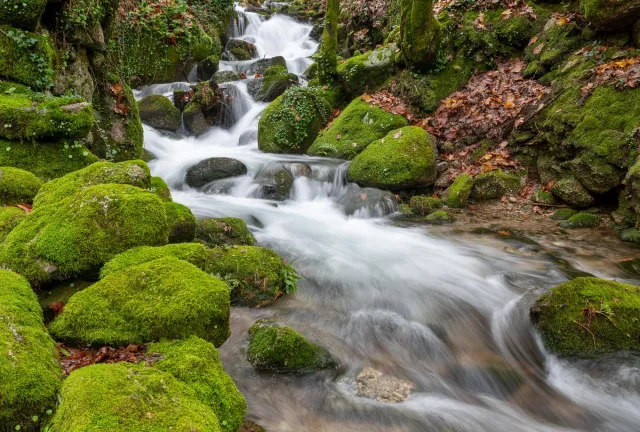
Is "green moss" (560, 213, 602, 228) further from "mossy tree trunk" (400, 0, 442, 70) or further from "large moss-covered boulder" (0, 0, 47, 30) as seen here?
"large moss-covered boulder" (0, 0, 47, 30)

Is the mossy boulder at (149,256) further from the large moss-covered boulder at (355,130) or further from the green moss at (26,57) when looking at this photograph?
the large moss-covered boulder at (355,130)

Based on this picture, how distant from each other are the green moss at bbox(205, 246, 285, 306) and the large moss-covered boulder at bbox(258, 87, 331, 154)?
7.11 m

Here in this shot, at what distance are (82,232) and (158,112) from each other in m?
10.4

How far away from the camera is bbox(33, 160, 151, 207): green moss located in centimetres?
398

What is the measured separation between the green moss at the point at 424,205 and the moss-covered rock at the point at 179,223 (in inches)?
207

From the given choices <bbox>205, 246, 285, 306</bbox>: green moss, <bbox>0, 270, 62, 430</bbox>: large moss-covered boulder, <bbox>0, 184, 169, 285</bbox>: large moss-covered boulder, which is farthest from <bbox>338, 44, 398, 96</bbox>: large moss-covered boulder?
<bbox>0, 270, 62, 430</bbox>: large moss-covered boulder

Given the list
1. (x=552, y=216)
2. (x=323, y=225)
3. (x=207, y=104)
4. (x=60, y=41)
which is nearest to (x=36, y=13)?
(x=60, y=41)

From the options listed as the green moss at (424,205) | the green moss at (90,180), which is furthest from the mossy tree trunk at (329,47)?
the green moss at (90,180)

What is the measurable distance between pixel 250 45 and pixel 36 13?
16064 mm

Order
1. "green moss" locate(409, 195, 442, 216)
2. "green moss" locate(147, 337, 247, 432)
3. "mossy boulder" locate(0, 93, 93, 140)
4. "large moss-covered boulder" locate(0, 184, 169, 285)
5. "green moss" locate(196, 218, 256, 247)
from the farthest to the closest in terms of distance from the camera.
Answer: "green moss" locate(409, 195, 442, 216) → "green moss" locate(196, 218, 256, 247) → "mossy boulder" locate(0, 93, 93, 140) → "large moss-covered boulder" locate(0, 184, 169, 285) → "green moss" locate(147, 337, 247, 432)

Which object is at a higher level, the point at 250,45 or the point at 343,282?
the point at 250,45

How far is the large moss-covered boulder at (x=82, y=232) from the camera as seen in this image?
315 centimetres

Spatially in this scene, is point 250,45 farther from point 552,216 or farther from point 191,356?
point 191,356

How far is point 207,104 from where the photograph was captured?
13.5 m
